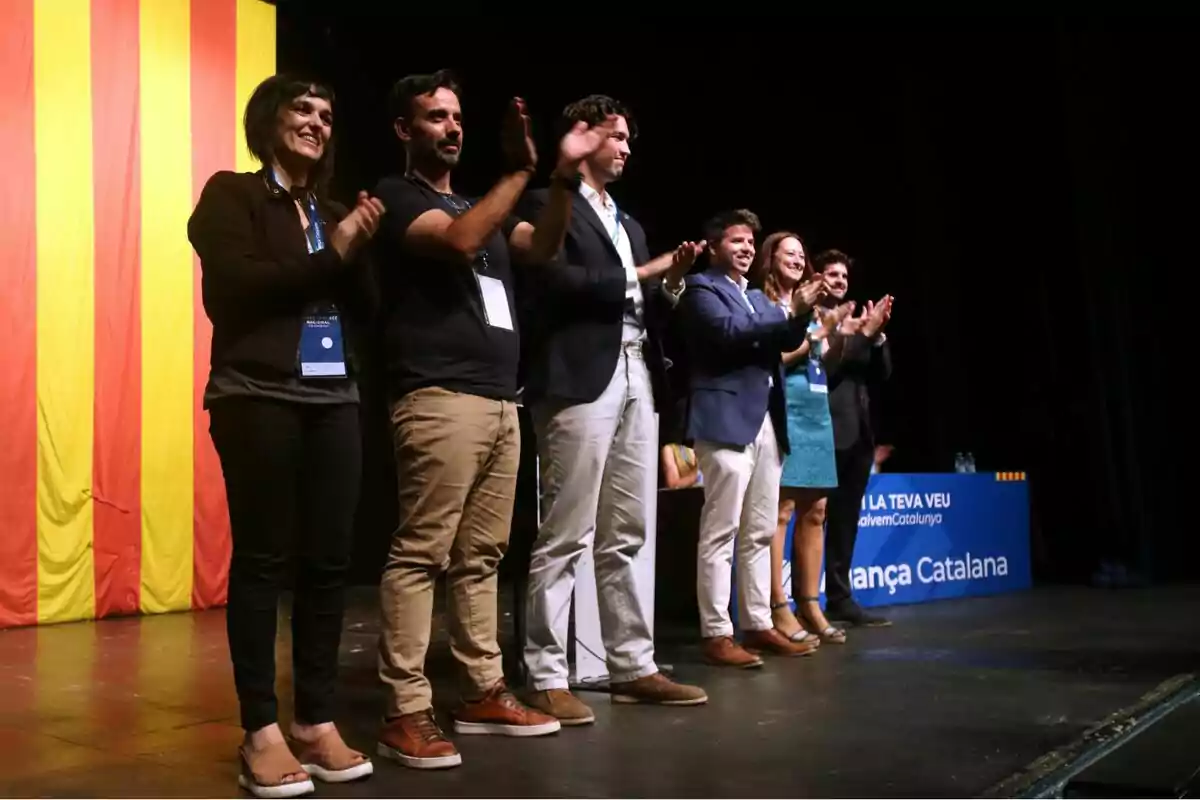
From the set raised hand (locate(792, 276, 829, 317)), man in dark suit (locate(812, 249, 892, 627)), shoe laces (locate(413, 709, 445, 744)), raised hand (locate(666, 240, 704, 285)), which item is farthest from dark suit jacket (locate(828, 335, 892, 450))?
shoe laces (locate(413, 709, 445, 744))

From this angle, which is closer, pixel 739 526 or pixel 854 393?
pixel 739 526

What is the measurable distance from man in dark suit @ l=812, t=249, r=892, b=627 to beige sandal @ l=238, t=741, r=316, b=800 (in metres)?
2.59

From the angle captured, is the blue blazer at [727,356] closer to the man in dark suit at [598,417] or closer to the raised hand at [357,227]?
the man in dark suit at [598,417]

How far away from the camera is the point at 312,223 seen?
2.10 meters

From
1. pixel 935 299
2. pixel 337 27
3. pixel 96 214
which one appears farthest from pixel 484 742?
pixel 935 299

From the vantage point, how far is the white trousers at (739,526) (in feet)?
10.8

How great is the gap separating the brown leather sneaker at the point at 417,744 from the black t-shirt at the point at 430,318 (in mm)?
586

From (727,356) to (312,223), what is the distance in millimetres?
1485

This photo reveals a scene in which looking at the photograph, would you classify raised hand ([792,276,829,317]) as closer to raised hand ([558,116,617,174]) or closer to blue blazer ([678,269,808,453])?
blue blazer ([678,269,808,453])

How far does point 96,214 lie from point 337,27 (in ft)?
5.12

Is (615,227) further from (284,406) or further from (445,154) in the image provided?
(284,406)

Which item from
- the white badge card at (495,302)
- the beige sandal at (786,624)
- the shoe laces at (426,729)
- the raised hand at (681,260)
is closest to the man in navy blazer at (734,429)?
the beige sandal at (786,624)

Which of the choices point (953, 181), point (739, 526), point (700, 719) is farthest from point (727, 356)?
point (953, 181)

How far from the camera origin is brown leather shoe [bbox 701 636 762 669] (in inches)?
127
